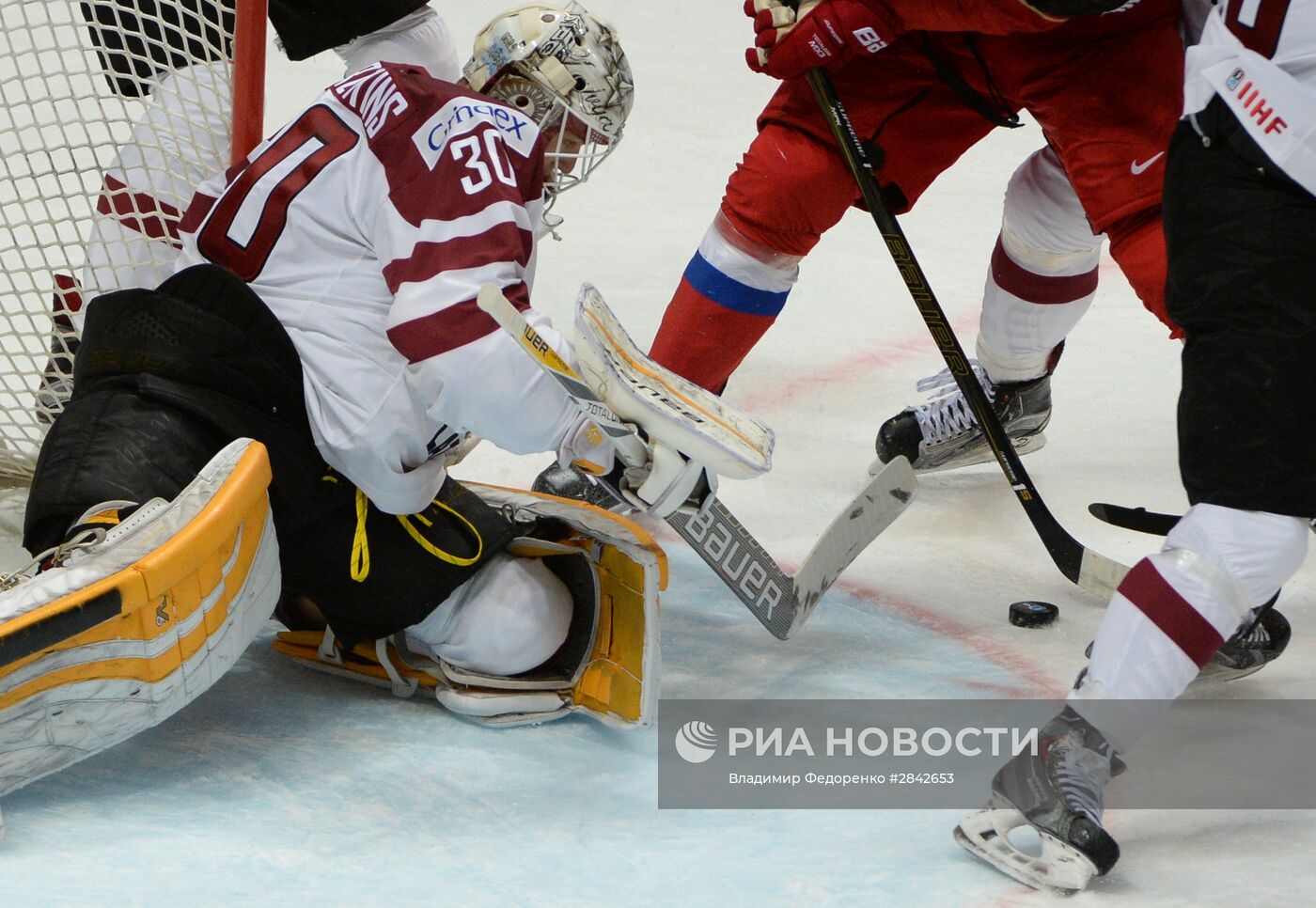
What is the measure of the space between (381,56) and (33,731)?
123cm

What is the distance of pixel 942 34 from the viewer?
79.1 inches

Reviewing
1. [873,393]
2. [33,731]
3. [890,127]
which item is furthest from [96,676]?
[873,393]

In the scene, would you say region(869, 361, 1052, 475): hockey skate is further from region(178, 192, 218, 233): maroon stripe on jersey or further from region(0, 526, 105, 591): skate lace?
region(0, 526, 105, 591): skate lace

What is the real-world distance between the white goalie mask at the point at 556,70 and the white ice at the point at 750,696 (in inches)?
26.5

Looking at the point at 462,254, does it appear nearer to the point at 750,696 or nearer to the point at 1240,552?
the point at 750,696

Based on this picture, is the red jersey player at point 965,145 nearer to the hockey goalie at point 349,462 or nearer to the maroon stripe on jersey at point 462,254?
the hockey goalie at point 349,462

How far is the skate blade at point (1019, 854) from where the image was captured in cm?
132

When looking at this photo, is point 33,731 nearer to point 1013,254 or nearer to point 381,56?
point 381,56

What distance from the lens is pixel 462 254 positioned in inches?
58.0

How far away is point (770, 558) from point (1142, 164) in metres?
0.66

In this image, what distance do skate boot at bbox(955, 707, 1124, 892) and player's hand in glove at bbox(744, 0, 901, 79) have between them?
39.1 inches

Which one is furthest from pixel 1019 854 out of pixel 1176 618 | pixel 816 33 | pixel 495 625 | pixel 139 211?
pixel 139 211

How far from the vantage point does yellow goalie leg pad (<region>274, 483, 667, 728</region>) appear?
5.45 ft

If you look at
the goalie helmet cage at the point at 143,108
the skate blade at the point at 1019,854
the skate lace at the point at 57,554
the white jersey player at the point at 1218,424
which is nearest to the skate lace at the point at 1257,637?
the white jersey player at the point at 1218,424
